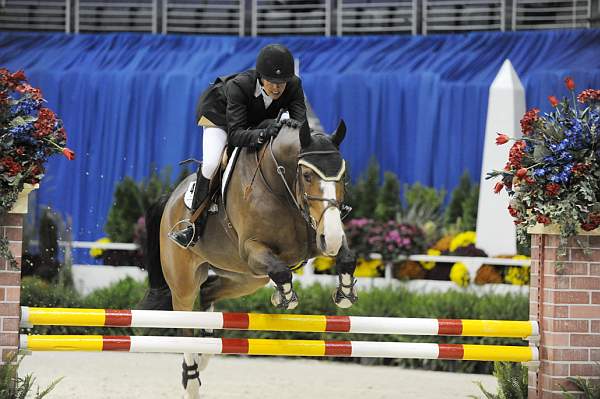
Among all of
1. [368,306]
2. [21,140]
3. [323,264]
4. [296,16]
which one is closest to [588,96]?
[21,140]

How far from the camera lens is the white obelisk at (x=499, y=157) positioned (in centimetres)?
1059

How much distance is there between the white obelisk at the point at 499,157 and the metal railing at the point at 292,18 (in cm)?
353

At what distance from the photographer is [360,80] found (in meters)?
12.7

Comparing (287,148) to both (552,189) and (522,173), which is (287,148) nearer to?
(522,173)

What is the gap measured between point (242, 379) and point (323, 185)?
372 cm

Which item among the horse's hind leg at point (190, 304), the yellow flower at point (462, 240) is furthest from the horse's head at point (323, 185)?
the yellow flower at point (462, 240)

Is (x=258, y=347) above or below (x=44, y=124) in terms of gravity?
below

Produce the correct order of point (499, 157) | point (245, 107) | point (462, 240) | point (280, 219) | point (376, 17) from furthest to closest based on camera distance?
point (376, 17), point (499, 157), point (462, 240), point (245, 107), point (280, 219)

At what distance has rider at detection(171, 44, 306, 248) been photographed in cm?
475

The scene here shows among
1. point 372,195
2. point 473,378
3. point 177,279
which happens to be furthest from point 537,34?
point 177,279

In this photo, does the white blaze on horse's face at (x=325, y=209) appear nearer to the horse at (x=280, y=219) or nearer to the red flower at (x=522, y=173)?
the horse at (x=280, y=219)

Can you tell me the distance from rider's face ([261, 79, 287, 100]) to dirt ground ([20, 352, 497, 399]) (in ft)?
8.08

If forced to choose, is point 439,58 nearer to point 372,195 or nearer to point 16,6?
point 372,195

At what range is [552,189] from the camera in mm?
4668
